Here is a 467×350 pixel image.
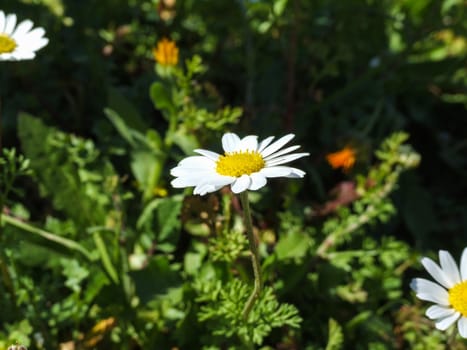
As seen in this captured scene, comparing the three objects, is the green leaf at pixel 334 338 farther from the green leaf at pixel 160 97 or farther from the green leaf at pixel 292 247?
the green leaf at pixel 160 97

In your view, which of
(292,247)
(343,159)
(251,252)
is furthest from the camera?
(343,159)

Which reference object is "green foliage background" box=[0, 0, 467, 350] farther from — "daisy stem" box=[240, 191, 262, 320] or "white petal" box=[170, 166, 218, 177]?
"white petal" box=[170, 166, 218, 177]

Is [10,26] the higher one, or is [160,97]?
[10,26]

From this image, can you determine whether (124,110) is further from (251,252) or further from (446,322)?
(446,322)

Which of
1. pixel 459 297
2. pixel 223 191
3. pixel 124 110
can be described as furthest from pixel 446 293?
pixel 124 110

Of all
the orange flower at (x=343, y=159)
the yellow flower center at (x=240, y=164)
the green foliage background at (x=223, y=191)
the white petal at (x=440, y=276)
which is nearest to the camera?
the yellow flower center at (x=240, y=164)

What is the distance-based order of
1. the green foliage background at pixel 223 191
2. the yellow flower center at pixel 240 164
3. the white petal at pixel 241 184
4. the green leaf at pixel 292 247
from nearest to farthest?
1. the white petal at pixel 241 184
2. the yellow flower center at pixel 240 164
3. the green foliage background at pixel 223 191
4. the green leaf at pixel 292 247

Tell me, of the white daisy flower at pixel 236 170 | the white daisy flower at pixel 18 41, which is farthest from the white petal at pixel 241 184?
the white daisy flower at pixel 18 41
